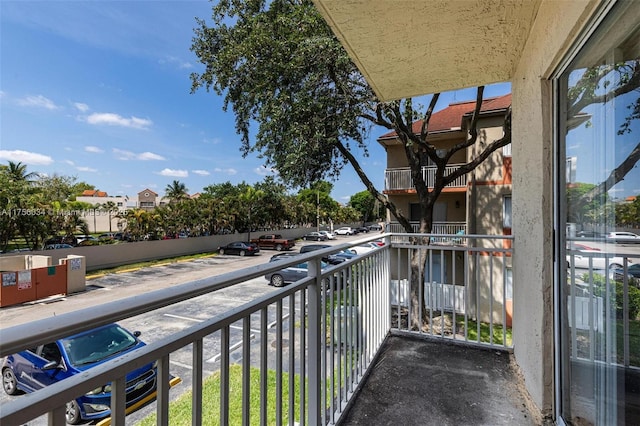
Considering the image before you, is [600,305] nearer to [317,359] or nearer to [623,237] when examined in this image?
[623,237]

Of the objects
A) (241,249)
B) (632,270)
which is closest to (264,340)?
(632,270)

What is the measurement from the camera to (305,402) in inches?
58.4

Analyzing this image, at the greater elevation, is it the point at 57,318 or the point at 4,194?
the point at 4,194

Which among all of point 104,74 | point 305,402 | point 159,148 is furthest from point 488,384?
point 159,148

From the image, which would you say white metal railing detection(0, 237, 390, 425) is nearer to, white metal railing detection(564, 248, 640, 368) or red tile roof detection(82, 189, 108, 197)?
white metal railing detection(564, 248, 640, 368)

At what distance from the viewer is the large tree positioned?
6.05 m

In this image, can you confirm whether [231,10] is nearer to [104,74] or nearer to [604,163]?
[604,163]

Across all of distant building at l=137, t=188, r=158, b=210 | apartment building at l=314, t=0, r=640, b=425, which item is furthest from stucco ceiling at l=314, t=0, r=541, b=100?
distant building at l=137, t=188, r=158, b=210

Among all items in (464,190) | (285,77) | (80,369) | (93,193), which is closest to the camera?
(80,369)

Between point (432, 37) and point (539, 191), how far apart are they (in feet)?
4.08

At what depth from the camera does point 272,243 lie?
21859 mm

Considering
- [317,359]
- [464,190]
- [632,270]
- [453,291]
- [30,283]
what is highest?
[464,190]

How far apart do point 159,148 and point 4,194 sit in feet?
83.3

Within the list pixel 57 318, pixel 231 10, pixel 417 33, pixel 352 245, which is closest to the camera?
pixel 57 318
